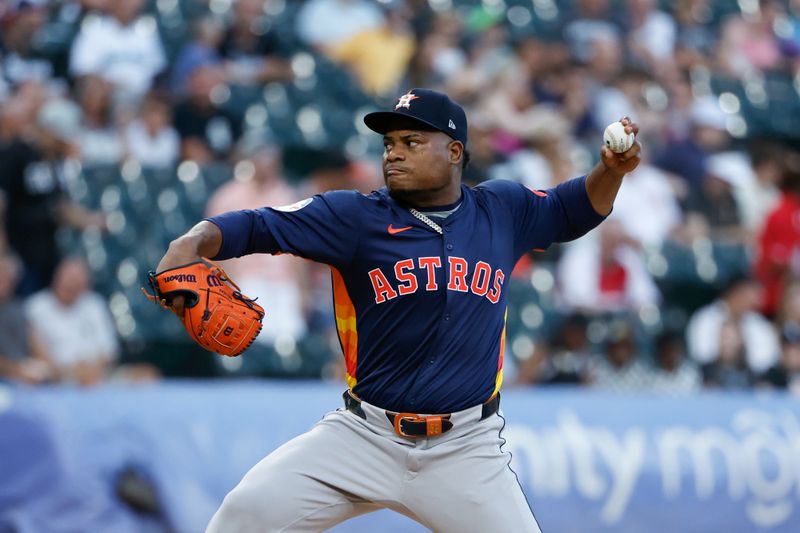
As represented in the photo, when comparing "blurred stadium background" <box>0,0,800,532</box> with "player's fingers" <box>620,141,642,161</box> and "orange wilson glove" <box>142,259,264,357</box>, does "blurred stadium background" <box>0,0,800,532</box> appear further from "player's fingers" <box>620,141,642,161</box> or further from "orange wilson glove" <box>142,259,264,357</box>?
"player's fingers" <box>620,141,642,161</box>

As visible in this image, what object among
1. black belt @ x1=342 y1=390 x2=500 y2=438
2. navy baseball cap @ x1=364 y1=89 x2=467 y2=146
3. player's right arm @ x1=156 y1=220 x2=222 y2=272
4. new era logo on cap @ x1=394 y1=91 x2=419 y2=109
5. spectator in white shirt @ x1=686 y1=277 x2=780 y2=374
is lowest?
spectator in white shirt @ x1=686 y1=277 x2=780 y2=374

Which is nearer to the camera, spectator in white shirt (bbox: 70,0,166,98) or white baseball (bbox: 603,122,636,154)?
white baseball (bbox: 603,122,636,154)

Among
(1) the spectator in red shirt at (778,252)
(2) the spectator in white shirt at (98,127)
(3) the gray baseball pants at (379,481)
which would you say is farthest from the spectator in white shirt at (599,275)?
(3) the gray baseball pants at (379,481)

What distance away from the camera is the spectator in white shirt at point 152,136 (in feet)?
30.9

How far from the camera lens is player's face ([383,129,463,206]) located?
4.52 m

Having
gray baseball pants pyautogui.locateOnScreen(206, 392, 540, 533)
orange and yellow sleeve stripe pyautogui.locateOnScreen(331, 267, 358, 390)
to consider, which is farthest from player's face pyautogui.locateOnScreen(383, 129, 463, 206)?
gray baseball pants pyautogui.locateOnScreen(206, 392, 540, 533)

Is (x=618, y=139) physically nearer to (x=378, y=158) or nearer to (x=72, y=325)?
(x=72, y=325)

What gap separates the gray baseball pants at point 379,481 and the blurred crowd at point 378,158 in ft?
11.8

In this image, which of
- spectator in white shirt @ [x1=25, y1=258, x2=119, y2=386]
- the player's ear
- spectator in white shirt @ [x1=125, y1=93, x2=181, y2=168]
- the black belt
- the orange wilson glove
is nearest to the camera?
the orange wilson glove

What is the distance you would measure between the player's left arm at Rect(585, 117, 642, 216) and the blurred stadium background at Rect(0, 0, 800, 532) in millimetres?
3186

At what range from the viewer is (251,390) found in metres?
7.53

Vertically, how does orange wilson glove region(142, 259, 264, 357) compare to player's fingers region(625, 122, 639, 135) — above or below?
below

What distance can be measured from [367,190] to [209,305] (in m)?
5.32

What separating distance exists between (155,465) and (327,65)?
485 centimetres
